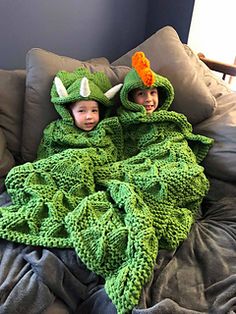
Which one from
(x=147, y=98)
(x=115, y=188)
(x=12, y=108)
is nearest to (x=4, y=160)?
(x=12, y=108)

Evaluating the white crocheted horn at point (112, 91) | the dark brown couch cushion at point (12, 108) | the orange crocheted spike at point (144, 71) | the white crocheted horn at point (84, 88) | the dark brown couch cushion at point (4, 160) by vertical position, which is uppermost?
the orange crocheted spike at point (144, 71)

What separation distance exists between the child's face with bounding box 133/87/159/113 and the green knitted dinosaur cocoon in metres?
0.03

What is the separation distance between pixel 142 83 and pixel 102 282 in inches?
28.7

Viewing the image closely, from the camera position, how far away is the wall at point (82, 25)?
170 cm

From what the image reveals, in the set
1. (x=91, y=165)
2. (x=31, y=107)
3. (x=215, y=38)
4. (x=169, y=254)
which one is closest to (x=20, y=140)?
(x=31, y=107)

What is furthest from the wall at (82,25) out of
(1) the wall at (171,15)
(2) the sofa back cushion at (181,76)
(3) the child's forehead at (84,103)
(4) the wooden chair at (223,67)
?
(3) the child's forehead at (84,103)

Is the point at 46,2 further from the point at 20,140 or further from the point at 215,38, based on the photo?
the point at 215,38

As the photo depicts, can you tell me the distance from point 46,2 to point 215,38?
1016 mm

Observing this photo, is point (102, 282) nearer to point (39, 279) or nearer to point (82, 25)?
point (39, 279)

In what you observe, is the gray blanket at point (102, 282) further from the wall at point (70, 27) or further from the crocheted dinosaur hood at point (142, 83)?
the wall at point (70, 27)

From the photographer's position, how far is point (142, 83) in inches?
53.4

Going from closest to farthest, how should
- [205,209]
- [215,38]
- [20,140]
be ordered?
[205,209]
[20,140]
[215,38]

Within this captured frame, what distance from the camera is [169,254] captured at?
1074mm

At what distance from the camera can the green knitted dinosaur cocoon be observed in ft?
3.27
